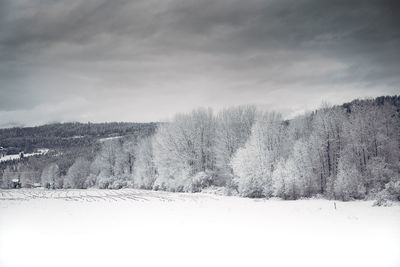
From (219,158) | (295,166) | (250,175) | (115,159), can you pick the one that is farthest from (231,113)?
(115,159)

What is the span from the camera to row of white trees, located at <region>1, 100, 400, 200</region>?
3841 cm

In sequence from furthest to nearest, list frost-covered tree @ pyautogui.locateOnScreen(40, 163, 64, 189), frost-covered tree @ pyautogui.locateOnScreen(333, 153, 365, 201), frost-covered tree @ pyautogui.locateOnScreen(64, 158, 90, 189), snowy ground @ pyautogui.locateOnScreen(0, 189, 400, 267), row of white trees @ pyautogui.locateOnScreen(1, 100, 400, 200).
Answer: frost-covered tree @ pyautogui.locateOnScreen(40, 163, 64, 189) < frost-covered tree @ pyautogui.locateOnScreen(64, 158, 90, 189) < row of white trees @ pyautogui.locateOnScreen(1, 100, 400, 200) < frost-covered tree @ pyautogui.locateOnScreen(333, 153, 365, 201) < snowy ground @ pyautogui.locateOnScreen(0, 189, 400, 267)

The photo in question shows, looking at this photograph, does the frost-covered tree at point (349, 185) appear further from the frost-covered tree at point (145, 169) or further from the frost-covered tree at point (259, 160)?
the frost-covered tree at point (145, 169)

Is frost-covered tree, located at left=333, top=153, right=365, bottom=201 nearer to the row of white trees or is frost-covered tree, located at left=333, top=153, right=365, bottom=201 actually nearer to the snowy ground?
the row of white trees

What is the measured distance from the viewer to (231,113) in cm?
6116

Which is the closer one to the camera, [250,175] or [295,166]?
[295,166]

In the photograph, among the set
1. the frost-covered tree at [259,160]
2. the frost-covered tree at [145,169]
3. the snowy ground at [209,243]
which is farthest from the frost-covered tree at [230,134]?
the snowy ground at [209,243]

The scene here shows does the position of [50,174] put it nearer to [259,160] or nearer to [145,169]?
[145,169]

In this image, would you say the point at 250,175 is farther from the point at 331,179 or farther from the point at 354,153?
the point at 354,153

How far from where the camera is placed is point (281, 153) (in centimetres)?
4938

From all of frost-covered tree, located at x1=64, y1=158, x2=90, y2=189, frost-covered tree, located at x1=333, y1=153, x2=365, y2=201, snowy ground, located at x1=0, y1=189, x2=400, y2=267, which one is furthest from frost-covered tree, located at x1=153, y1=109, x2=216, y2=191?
frost-covered tree, located at x1=64, y1=158, x2=90, y2=189

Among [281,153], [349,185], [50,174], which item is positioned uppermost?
[281,153]

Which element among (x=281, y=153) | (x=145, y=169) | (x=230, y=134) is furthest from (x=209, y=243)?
(x=145, y=169)

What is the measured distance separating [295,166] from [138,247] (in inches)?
1238
